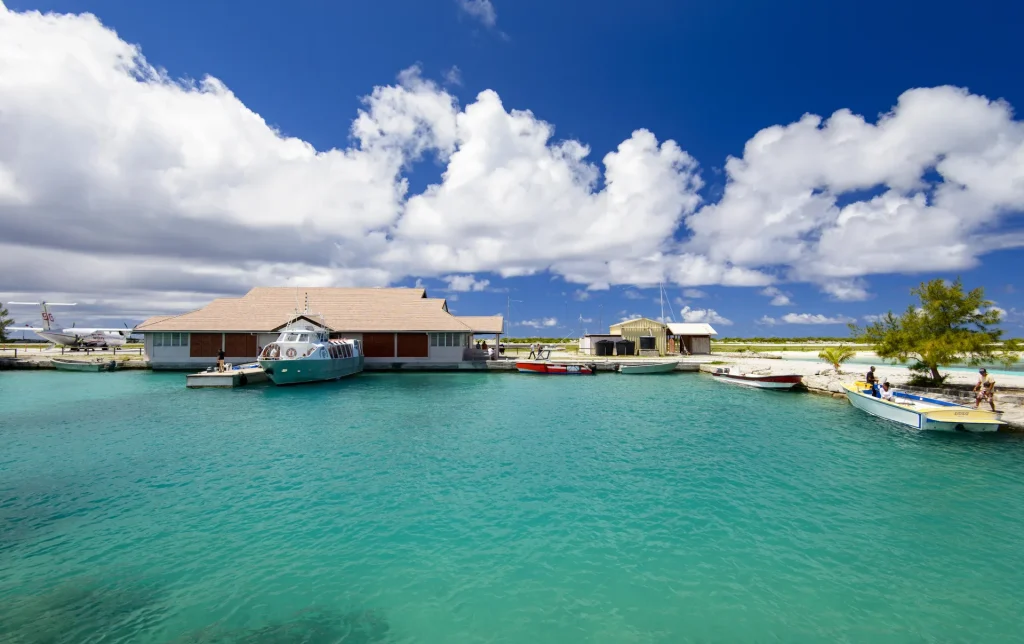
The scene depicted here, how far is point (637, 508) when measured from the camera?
1130 centimetres

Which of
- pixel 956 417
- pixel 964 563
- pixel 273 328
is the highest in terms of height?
pixel 273 328

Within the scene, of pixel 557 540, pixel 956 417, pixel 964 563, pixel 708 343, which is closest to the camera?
pixel 964 563

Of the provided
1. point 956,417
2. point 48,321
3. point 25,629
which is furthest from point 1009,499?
point 48,321

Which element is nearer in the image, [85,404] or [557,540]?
[557,540]

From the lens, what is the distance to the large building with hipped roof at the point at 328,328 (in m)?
43.2

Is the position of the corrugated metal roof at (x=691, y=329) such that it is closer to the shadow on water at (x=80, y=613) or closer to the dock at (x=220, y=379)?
the dock at (x=220, y=379)

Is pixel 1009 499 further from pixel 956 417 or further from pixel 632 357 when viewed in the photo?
pixel 632 357

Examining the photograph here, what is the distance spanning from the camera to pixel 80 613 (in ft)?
23.4

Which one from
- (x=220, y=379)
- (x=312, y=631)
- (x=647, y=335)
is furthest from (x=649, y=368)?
(x=312, y=631)

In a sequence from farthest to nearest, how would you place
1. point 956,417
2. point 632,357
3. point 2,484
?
point 632,357 < point 956,417 < point 2,484

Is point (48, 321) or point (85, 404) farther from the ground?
point (48, 321)

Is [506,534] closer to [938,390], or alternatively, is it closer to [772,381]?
[938,390]

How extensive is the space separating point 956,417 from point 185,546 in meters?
26.7

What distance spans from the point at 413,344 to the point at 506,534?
120 feet
